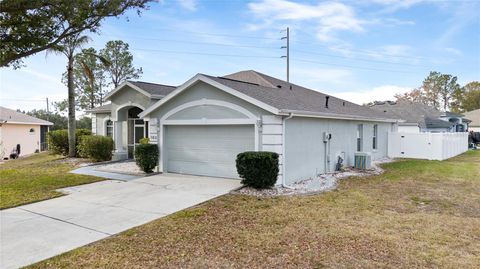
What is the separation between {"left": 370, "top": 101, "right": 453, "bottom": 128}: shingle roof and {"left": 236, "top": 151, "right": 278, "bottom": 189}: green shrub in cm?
1809

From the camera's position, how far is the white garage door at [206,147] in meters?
11.0

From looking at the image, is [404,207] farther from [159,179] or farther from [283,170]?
[159,179]

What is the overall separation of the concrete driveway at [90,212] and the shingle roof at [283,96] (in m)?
3.10

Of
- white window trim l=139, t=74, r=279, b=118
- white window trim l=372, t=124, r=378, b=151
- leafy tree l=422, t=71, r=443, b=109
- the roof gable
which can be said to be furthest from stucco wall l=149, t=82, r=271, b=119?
leafy tree l=422, t=71, r=443, b=109

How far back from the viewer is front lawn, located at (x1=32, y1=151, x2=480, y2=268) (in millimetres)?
4688

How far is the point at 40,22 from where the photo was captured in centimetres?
1039

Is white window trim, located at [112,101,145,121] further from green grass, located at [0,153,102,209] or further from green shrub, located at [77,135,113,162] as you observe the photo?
green grass, located at [0,153,102,209]

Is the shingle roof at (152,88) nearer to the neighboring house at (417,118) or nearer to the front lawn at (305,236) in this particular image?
the front lawn at (305,236)

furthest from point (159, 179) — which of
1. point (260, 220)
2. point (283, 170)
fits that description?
point (260, 220)

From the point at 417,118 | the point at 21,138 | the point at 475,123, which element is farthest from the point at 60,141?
the point at 475,123

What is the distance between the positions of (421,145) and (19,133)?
107 feet

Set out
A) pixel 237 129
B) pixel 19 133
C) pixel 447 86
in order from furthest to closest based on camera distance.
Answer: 1. pixel 447 86
2. pixel 19 133
3. pixel 237 129

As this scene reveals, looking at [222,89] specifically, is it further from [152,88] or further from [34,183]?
[152,88]

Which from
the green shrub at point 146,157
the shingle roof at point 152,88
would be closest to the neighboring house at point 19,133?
the shingle roof at point 152,88
